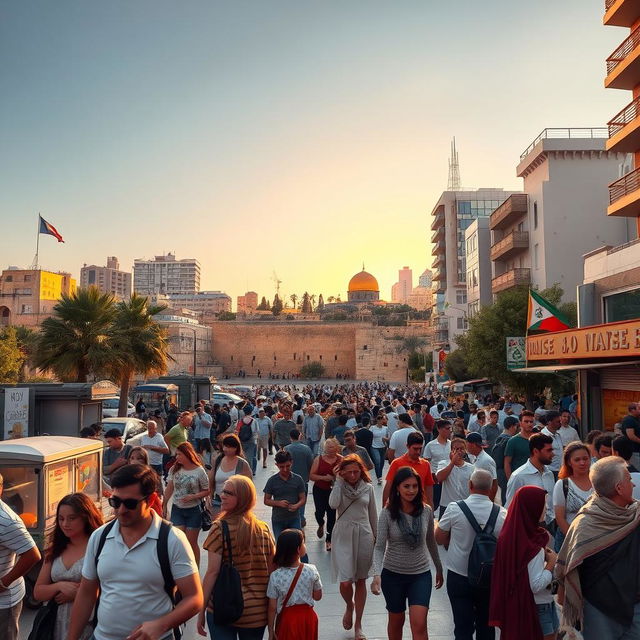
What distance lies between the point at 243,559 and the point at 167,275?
19501cm

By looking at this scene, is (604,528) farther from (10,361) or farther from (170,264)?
(170,264)

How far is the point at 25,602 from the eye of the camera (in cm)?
599

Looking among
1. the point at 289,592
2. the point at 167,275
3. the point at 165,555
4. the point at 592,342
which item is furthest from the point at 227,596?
the point at 167,275

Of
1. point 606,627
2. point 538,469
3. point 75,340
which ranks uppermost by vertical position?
A: point 75,340

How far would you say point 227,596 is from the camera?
12.1 feet

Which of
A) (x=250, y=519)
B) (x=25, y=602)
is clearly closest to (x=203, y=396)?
(x=25, y=602)

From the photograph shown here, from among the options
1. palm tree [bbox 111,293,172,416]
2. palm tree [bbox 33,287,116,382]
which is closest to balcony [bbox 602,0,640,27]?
palm tree [bbox 33,287,116,382]

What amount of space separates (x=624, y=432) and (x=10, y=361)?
2656cm

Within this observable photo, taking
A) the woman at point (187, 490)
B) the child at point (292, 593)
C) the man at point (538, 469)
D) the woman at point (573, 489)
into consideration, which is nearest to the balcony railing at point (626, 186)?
the man at point (538, 469)

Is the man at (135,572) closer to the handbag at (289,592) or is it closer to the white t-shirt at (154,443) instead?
the handbag at (289,592)

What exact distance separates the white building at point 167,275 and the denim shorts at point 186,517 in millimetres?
185973

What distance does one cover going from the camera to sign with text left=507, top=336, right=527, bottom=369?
22.7 meters

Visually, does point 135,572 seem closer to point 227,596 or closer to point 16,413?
point 227,596

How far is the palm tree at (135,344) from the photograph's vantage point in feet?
69.4
